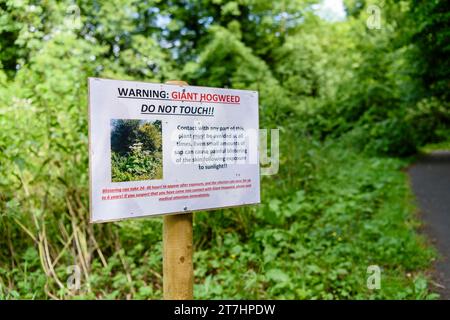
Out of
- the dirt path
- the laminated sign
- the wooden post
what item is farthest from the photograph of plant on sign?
the dirt path

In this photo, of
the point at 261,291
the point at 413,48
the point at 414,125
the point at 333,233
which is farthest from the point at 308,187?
the point at 414,125

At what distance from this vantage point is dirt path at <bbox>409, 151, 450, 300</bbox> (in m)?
4.36

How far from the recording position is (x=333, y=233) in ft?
16.8

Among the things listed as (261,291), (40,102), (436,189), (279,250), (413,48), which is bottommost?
(261,291)

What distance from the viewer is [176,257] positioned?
7.75ft

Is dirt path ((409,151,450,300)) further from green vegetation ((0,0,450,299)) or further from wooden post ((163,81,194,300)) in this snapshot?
wooden post ((163,81,194,300))

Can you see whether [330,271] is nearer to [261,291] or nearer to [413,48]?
[261,291]

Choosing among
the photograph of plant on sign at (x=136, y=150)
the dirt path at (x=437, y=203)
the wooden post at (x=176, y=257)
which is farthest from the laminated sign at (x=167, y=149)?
the dirt path at (x=437, y=203)

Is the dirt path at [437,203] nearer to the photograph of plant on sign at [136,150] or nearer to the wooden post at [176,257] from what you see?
the wooden post at [176,257]

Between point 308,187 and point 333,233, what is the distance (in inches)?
70.6

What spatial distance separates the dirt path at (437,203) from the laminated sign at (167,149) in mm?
2491

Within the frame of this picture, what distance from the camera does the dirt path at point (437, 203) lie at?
14.3ft

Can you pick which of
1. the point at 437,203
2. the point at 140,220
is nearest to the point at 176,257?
the point at 140,220

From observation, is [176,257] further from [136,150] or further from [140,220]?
[140,220]
